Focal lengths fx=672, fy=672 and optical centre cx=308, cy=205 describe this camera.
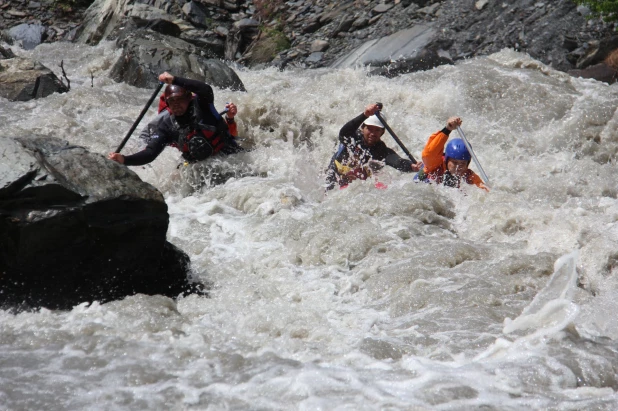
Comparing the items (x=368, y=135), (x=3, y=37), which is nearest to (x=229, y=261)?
(x=368, y=135)

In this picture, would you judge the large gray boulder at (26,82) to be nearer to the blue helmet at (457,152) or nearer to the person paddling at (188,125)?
the person paddling at (188,125)

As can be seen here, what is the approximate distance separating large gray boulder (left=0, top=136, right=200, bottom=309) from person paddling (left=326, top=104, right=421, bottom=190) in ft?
9.68

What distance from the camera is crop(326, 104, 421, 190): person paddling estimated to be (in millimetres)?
7273

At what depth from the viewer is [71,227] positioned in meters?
4.25

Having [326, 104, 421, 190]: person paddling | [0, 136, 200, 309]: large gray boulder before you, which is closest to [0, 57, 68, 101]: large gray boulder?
[326, 104, 421, 190]: person paddling

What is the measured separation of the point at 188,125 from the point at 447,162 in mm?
2794

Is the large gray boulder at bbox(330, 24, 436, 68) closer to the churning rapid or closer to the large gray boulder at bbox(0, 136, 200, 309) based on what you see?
the churning rapid

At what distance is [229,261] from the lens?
562cm

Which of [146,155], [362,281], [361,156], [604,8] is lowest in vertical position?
[362,281]

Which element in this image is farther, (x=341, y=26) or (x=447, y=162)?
(x=341, y=26)

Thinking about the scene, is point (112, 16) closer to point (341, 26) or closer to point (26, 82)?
point (341, 26)

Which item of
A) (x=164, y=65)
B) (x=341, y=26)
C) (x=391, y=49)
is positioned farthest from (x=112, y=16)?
(x=391, y=49)

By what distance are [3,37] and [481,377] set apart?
1594cm

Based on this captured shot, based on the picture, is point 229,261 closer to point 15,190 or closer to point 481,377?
point 15,190
